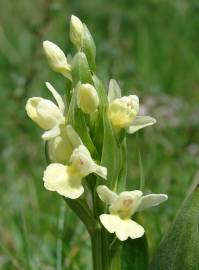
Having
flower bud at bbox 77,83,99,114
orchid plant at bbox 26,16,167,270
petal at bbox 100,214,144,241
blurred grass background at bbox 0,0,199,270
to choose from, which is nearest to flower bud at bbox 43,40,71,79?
orchid plant at bbox 26,16,167,270

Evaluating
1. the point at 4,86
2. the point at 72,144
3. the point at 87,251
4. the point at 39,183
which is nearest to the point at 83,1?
the point at 4,86

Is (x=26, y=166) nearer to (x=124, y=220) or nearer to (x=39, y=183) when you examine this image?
(x=39, y=183)

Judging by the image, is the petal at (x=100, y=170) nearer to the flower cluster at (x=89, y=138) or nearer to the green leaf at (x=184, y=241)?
the flower cluster at (x=89, y=138)

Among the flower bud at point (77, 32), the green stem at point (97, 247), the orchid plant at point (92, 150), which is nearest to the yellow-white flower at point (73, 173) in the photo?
the orchid plant at point (92, 150)

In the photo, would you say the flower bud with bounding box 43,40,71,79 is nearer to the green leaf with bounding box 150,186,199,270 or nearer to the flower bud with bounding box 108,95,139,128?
the flower bud with bounding box 108,95,139,128

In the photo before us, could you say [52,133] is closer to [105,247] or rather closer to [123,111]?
[123,111]

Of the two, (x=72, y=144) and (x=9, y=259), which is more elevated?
(x=72, y=144)
